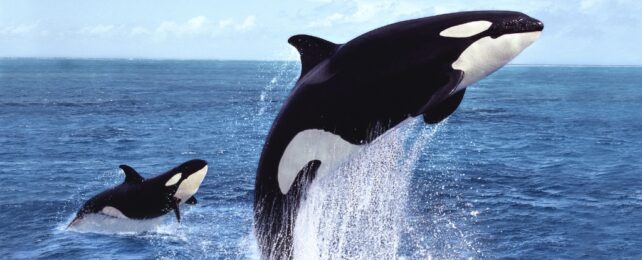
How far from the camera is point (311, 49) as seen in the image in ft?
30.7

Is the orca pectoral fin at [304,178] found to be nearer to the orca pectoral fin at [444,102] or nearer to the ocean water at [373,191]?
the ocean water at [373,191]

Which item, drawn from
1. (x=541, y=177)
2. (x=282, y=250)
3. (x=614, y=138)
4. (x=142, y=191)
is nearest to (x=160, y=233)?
(x=142, y=191)

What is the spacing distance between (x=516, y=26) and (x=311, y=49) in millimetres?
2509

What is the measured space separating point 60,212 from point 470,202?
16.1 metres

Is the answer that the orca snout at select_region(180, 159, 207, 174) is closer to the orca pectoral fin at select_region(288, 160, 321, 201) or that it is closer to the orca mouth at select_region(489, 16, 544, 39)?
the orca pectoral fin at select_region(288, 160, 321, 201)

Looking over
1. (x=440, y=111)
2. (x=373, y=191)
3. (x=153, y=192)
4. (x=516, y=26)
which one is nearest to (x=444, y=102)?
(x=440, y=111)

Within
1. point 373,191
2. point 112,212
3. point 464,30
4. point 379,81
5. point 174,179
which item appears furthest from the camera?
point 373,191

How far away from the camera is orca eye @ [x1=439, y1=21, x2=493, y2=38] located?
8.67 m

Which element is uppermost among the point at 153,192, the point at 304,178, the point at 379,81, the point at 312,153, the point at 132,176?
the point at 379,81

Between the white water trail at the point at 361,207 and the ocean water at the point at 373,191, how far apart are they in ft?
0.20

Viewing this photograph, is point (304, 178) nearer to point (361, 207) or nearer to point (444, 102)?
point (444, 102)

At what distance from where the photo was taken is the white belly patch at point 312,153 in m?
8.99

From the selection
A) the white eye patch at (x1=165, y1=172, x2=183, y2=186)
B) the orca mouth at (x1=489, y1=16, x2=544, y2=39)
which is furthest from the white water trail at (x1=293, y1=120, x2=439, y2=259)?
the white eye patch at (x1=165, y1=172, x2=183, y2=186)

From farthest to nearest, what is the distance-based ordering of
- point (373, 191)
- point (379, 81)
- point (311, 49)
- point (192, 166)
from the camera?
point (373, 191)
point (192, 166)
point (311, 49)
point (379, 81)
